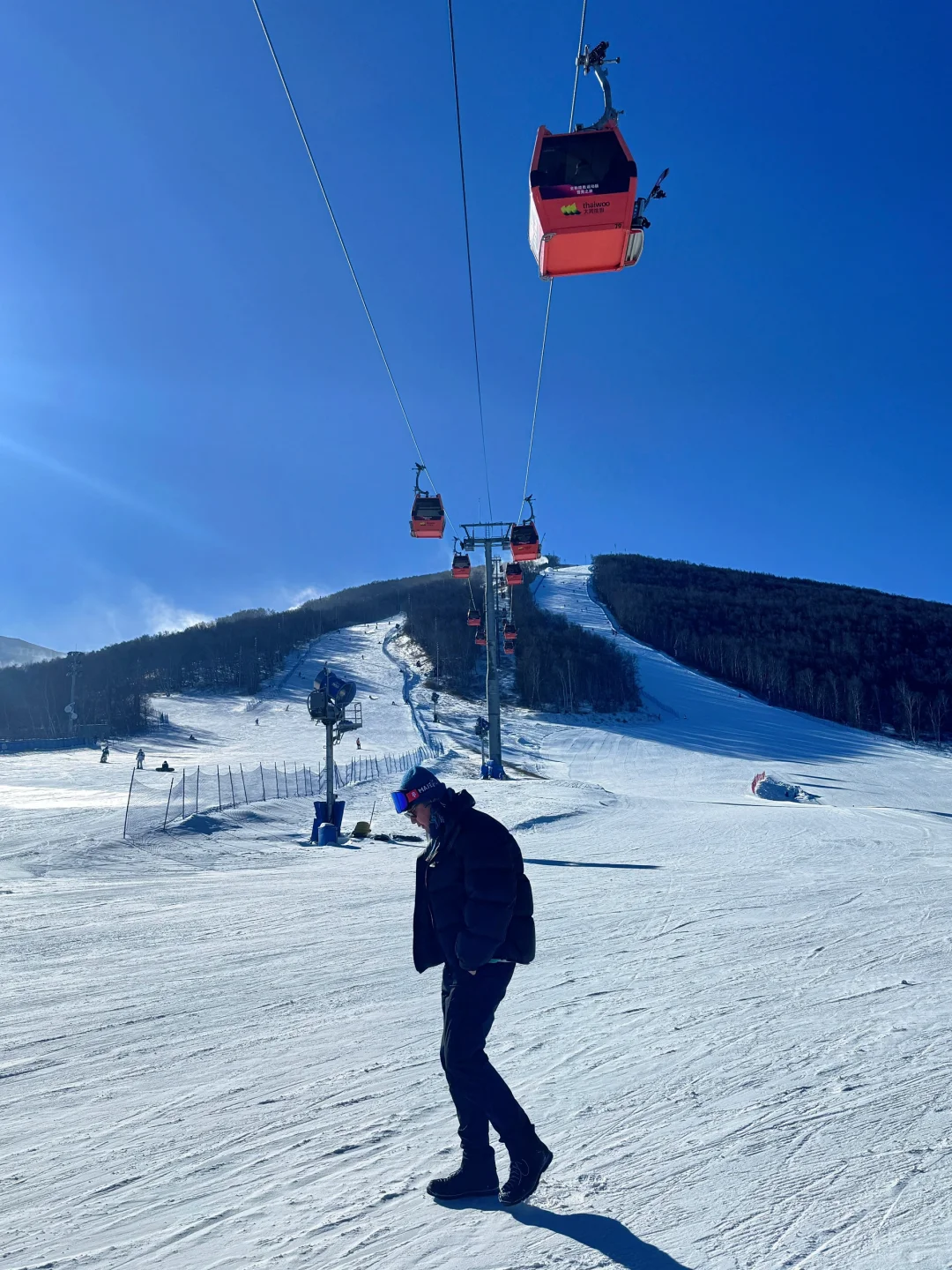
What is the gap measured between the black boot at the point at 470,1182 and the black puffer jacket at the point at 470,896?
0.85m

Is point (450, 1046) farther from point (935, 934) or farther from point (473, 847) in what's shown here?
point (935, 934)

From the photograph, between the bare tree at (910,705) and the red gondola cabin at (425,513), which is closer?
the red gondola cabin at (425,513)

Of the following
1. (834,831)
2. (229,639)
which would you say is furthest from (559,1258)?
(229,639)

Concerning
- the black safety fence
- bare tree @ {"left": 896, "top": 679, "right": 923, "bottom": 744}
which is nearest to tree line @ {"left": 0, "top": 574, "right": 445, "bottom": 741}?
the black safety fence

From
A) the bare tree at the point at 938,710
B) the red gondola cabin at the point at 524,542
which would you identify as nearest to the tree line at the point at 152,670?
the red gondola cabin at the point at 524,542

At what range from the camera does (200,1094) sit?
421cm

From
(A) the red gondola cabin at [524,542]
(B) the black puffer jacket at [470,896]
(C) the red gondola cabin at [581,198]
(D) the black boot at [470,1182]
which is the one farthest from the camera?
(A) the red gondola cabin at [524,542]

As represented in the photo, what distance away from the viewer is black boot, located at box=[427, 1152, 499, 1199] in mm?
3113

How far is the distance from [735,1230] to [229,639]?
11280 centimetres

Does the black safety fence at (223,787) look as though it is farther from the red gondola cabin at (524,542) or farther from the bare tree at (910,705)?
the bare tree at (910,705)

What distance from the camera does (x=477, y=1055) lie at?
3.04 metres

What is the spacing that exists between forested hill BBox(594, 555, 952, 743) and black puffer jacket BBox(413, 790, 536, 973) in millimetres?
78829

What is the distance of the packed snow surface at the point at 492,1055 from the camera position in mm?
2904

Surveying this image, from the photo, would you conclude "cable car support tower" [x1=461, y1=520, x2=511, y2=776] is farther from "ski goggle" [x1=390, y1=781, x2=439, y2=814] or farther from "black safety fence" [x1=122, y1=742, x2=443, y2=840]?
"ski goggle" [x1=390, y1=781, x2=439, y2=814]
